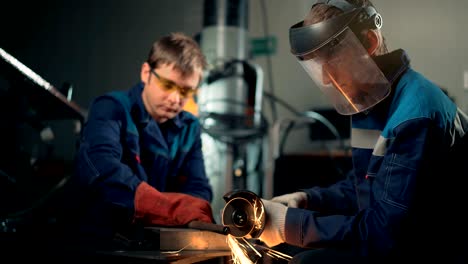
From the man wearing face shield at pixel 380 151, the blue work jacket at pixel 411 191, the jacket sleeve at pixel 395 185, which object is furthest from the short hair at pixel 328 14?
the jacket sleeve at pixel 395 185

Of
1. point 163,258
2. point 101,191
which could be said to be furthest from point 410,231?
point 101,191

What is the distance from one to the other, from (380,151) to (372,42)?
346 mm

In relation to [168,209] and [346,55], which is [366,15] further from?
[168,209]

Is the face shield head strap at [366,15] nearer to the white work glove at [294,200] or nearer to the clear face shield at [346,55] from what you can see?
the clear face shield at [346,55]

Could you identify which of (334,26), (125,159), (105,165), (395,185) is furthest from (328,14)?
(125,159)

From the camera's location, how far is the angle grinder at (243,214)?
127 cm

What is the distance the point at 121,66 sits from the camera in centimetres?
413

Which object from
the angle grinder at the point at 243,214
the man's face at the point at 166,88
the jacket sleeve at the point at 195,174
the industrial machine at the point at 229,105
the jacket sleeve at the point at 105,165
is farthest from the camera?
the industrial machine at the point at 229,105

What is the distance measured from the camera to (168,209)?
1.56 meters

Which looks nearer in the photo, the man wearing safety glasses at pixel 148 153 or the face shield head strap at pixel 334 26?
the face shield head strap at pixel 334 26

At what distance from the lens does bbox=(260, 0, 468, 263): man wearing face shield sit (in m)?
1.16

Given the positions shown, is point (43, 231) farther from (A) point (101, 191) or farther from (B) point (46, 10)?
(B) point (46, 10)

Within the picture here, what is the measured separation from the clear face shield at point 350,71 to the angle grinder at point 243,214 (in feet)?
1.43

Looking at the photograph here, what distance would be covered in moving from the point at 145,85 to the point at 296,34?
40.3 inches
